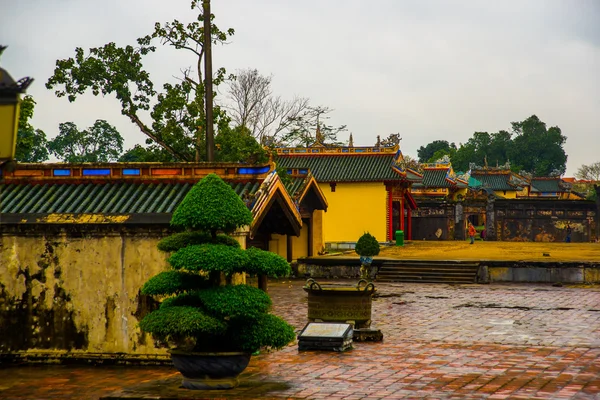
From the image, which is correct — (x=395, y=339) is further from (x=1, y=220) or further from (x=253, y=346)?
(x=1, y=220)

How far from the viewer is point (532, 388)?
10812 mm

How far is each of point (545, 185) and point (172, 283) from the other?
78.1 metres

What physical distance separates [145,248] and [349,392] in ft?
14.1

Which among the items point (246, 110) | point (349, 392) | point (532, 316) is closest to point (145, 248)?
point (349, 392)

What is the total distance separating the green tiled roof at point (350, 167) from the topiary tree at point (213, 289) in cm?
3416

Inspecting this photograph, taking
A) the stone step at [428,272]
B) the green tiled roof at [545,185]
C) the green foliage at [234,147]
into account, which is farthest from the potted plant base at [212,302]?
the green tiled roof at [545,185]

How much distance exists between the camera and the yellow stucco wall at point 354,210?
45.2 metres

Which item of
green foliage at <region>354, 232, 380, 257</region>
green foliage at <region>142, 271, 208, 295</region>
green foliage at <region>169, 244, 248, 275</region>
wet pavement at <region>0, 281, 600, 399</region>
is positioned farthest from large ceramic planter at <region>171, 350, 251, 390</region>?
green foliage at <region>354, 232, 380, 257</region>

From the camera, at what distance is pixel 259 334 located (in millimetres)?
10547

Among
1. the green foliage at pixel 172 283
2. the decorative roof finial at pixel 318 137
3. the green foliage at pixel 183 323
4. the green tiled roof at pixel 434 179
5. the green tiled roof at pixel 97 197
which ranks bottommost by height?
the green foliage at pixel 183 323

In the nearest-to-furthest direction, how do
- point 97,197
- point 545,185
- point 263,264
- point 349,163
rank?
point 263,264 < point 97,197 < point 349,163 < point 545,185

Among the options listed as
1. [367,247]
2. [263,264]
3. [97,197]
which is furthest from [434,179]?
[263,264]

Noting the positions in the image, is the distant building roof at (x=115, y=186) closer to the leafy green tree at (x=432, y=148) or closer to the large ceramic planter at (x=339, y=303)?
the large ceramic planter at (x=339, y=303)

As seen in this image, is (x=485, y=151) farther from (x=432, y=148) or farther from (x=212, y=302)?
(x=212, y=302)
